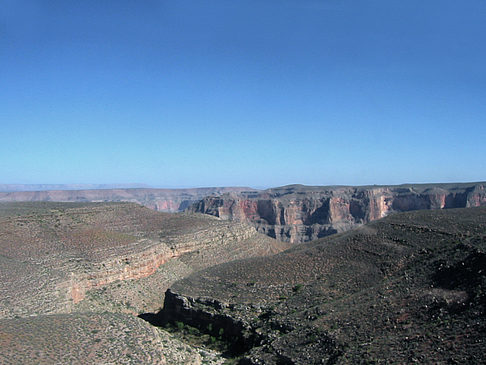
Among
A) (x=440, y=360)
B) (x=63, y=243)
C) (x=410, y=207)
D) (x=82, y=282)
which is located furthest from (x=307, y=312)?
(x=410, y=207)

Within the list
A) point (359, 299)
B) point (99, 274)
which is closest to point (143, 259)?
point (99, 274)

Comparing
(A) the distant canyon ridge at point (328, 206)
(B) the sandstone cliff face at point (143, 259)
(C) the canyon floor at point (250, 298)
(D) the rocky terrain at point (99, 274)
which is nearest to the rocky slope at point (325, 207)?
(A) the distant canyon ridge at point (328, 206)

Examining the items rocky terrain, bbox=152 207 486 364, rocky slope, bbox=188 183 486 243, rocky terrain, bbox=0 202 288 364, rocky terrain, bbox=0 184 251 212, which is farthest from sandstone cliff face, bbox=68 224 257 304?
rocky terrain, bbox=0 184 251 212

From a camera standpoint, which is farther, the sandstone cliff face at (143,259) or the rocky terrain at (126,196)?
the rocky terrain at (126,196)

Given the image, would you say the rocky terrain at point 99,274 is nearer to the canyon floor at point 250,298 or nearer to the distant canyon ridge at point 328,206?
the canyon floor at point 250,298

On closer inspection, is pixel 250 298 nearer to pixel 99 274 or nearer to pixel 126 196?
pixel 99 274
